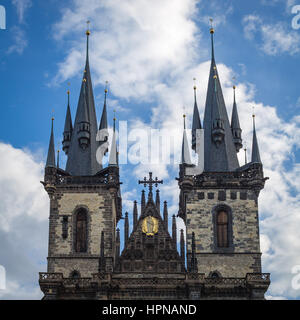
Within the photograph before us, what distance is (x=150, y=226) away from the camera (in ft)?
139

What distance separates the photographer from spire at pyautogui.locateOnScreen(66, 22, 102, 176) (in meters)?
44.8

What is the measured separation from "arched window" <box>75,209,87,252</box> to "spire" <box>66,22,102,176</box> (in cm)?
275

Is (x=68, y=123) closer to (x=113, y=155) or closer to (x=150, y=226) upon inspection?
(x=113, y=155)

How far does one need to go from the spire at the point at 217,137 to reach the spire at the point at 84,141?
265 inches

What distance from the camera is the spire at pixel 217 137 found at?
146 feet

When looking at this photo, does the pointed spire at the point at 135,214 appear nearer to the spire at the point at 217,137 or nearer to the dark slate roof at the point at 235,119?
the spire at the point at 217,137

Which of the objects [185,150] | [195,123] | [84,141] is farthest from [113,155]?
[195,123]

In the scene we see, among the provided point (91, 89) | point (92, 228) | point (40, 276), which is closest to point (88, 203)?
point (92, 228)

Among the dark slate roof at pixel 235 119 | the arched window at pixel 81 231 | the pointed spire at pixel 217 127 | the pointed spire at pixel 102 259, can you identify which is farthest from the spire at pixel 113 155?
the dark slate roof at pixel 235 119

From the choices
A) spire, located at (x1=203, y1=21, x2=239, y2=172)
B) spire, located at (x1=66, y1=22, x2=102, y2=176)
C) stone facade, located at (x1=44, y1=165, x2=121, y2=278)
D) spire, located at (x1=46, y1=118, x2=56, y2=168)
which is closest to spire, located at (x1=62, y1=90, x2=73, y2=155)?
spire, located at (x1=66, y1=22, x2=102, y2=176)

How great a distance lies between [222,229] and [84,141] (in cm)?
1016

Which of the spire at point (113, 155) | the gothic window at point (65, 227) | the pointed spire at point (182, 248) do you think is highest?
the spire at point (113, 155)

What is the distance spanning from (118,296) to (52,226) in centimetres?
604

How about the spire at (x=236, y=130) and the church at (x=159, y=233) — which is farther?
the spire at (x=236, y=130)
